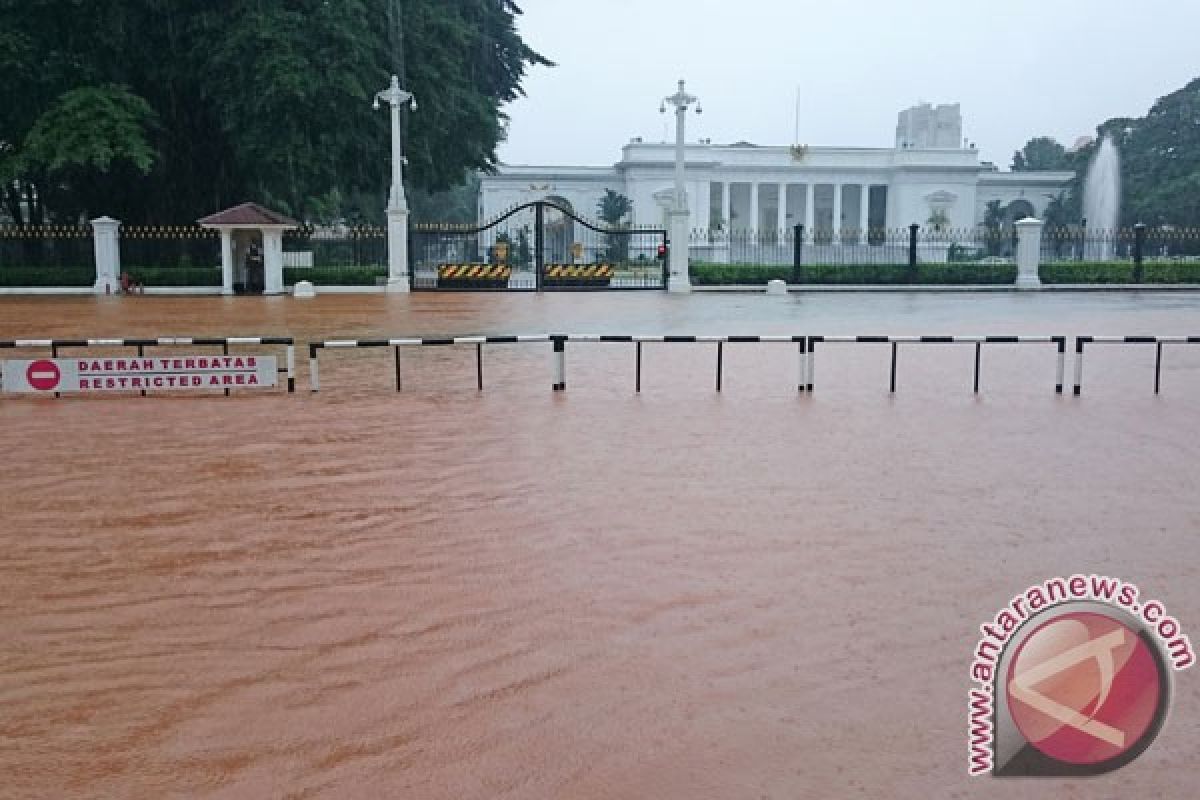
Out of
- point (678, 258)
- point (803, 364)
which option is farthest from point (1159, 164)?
point (803, 364)

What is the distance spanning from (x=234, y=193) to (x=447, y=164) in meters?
7.74

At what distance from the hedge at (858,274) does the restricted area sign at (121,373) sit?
3049 centimetres

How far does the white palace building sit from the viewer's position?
79438 millimetres

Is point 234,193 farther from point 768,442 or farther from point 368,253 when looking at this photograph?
point 768,442

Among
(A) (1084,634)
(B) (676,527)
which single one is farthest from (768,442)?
(A) (1084,634)

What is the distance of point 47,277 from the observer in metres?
38.7

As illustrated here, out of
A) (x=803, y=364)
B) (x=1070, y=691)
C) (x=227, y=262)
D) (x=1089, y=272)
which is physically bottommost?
(x=1070, y=691)

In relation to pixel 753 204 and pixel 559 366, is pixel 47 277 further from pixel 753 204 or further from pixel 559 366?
pixel 753 204

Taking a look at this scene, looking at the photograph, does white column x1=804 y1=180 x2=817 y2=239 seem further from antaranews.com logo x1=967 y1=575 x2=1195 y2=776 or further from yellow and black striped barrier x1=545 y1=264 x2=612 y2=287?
antaranews.com logo x1=967 y1=575 x2=1195 y2=776

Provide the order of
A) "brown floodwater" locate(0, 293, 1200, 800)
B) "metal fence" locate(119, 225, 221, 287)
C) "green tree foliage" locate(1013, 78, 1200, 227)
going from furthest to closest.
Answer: "green tree foliage" locate(1013, 78, 1200, 227) < "metal fence" locate(119, 225, 221, 287) < "brown floodwater" locate(0, 293, 1200, 800)

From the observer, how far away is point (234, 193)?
138 feet

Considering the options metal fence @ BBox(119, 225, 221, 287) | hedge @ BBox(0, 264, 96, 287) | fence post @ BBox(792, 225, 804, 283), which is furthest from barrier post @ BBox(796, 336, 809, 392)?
hedge @ BBox(0, 264, 96, 287)

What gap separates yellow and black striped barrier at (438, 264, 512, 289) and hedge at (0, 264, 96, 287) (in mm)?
11454

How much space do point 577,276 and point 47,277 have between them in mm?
17564
